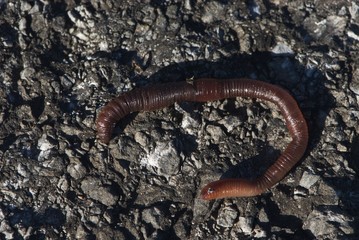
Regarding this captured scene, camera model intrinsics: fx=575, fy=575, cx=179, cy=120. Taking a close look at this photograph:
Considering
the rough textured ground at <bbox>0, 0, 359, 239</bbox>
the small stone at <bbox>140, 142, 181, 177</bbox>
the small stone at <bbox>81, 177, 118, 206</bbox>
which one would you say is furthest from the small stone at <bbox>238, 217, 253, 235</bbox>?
the small stone at <bbox>81, 177, 118, 206</bbox>

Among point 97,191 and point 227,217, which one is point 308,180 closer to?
point 227,217

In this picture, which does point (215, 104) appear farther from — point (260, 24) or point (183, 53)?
point (260, 24)

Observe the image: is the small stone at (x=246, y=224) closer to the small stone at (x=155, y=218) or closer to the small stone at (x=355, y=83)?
the small stone at (x=155, y=218)

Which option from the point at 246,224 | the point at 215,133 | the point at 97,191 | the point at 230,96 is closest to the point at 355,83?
the point at 230,96

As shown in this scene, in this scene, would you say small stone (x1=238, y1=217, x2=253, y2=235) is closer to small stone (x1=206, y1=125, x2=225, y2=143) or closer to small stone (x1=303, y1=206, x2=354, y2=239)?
small stone (x1=303, y1=206, x2=354, y2=239)

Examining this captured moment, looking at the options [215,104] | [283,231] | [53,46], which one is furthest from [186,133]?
[53,46]

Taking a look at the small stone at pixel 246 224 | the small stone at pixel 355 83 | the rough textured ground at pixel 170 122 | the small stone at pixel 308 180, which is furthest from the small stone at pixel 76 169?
the small stone at pixel 355 83

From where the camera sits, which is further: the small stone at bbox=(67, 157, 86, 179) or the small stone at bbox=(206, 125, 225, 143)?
the small stone at bbox=(206, 125, 225, 143)

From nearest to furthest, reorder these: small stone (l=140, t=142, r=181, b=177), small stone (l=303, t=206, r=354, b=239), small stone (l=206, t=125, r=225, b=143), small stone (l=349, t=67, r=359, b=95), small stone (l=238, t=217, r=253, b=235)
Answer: small stone (l=303, t=206, r=354, b=239)
small stone (l=238, t=217, r=253, b=235)
small stone (l=140, t=142, r=181, b=177)
small stone (l=206, t=125, r=225, b=143)
small stone (l=349, t=67, r=359, b=95)
